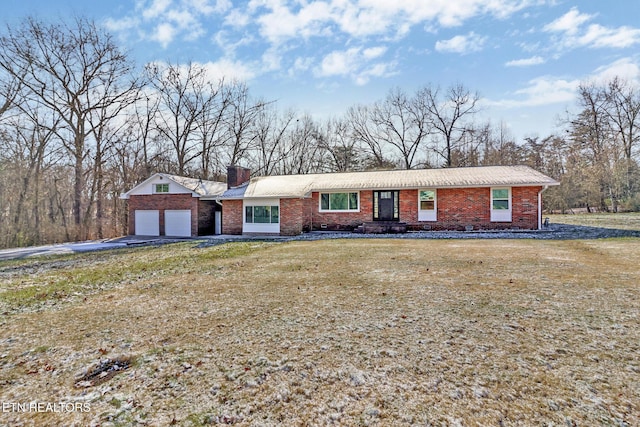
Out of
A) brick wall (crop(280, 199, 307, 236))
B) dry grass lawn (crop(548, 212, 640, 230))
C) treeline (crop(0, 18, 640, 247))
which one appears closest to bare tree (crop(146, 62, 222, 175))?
treeline (crop(0, 18, 640, 247))

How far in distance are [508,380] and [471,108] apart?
31941 mm

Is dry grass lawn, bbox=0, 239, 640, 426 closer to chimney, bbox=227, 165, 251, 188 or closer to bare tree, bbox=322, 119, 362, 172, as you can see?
chimney, bbox=227, 165, 251, 188

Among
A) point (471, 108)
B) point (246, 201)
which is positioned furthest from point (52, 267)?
point (471, 108)

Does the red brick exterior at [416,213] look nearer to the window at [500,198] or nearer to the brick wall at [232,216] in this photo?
the brick wall at [232,216]

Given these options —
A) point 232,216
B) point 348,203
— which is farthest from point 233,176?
point 348,203

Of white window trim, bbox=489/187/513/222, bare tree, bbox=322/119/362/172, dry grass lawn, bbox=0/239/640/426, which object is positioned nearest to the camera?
dry grass lawn, bbox=0/239/640/426

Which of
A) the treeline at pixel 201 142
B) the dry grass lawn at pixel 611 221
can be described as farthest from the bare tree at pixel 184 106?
the dry grass lawn at pixel 611 221

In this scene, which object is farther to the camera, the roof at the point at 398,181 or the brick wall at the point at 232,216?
the brick wall at the point at 232,216

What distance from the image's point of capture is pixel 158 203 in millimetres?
18688

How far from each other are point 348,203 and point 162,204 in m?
10.4

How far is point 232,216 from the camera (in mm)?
17719

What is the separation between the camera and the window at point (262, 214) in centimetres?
1689

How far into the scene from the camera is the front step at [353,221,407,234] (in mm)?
16156

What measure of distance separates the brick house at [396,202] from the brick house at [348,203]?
0.04m
